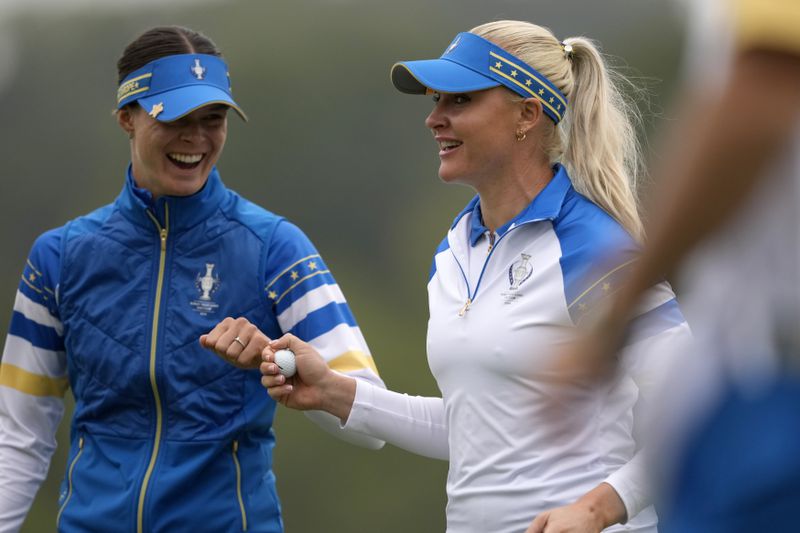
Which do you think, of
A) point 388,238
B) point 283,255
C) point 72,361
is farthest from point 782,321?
point 388,238

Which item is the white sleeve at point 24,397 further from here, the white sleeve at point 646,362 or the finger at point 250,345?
the white sleeve at point 646,362

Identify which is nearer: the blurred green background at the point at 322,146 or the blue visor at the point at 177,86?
the blue visor at the point at 177,86

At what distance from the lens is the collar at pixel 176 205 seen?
3670mm

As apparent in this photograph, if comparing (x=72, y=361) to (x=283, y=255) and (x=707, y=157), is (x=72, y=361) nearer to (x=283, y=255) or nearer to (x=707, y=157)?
(x=283, y=255)

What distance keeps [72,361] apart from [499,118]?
1315mm

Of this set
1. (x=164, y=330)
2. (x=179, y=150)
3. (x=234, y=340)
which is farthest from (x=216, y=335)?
(x=179, y=150)

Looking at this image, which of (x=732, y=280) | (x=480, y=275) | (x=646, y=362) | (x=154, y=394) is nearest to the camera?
(x=732, y=280)

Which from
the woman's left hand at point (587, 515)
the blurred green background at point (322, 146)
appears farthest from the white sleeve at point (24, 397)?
the blurred green background at point (322, 146)

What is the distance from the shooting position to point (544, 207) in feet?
10.1

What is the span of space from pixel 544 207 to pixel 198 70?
119 cm

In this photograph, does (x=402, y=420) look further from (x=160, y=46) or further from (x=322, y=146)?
(x=322, y=146)

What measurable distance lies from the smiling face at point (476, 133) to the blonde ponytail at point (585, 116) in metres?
0.12

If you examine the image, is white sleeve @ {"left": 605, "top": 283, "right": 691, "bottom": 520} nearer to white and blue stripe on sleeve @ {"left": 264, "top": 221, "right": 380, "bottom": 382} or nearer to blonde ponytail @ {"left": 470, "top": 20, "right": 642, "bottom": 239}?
blonde ponytail @ {"left": 470, "top": 20, "right": 642, "bottom": 239}

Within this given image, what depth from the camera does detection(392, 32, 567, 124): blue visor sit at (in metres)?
3.21
